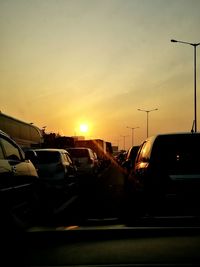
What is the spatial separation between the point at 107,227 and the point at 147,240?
495mm

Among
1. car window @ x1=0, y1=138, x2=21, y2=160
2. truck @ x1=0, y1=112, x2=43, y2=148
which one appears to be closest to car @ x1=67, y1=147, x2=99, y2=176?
truck @ x1=0, y1=112, x2=43, y2=148

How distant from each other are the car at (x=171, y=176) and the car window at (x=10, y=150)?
6.41ft

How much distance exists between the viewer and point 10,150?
28.1 ft

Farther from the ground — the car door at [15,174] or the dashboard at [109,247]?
the car door at [15,174]

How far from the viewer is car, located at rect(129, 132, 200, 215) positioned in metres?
8.05

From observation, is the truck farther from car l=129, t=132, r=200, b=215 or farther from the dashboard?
the dashboard

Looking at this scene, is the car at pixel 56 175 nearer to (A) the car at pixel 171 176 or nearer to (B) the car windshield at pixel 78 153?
(A) the car at pixel 171 176

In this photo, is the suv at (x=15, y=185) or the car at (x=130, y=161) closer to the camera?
the suv at (x=15, y=185)

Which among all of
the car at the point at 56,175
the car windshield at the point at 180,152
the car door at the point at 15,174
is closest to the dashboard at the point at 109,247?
the car door at the point at 15,174

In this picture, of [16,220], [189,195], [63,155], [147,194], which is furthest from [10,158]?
[63,155]

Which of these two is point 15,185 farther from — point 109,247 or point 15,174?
point 109,247

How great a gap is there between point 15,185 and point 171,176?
226 centimetres

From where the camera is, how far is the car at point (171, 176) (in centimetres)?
805

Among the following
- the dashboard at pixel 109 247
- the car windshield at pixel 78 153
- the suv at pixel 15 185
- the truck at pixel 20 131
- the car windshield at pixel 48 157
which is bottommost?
the dashboard at pixel 109 247
